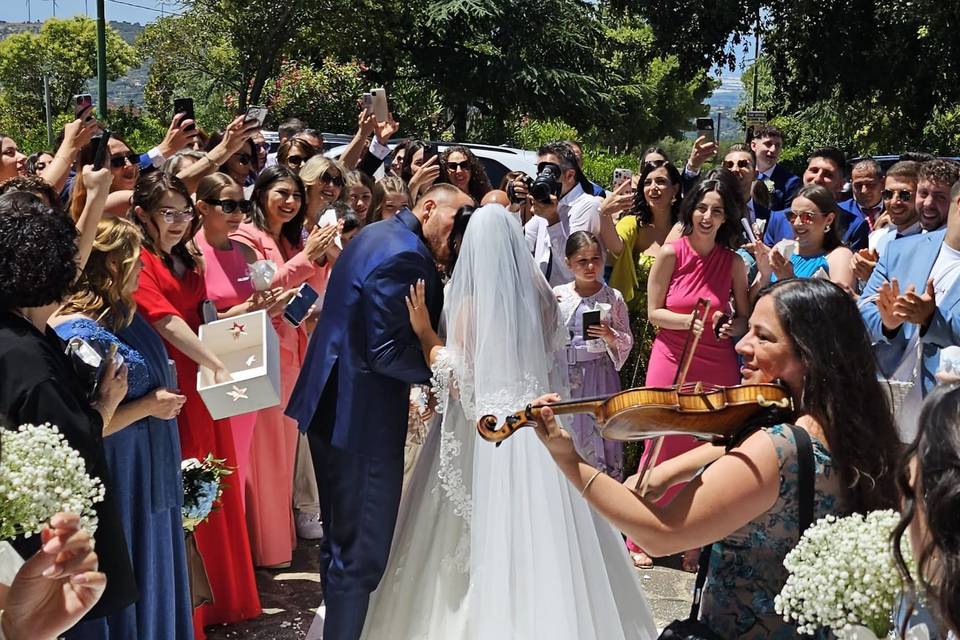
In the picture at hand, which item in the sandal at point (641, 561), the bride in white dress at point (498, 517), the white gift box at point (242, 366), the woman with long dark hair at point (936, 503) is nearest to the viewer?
the woman with long dark hair at point (936, 503)

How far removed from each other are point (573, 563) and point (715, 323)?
1894 millimetres

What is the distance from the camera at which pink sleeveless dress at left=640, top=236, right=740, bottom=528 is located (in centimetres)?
614

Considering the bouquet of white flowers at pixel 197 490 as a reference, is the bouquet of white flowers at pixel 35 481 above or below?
above

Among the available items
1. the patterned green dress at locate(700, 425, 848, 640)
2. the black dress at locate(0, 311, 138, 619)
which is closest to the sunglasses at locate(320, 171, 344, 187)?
the black dress at locate(0, 311, 138, 619)

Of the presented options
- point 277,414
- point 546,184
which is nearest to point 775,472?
point 277,414

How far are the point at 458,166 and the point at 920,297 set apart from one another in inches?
157

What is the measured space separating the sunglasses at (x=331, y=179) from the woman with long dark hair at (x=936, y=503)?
5.57m

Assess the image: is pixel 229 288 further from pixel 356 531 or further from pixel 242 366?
pixel 356 531

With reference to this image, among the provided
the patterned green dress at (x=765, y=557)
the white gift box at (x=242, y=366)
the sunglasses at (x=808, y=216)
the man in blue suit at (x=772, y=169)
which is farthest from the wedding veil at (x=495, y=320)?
the man in blue suit at (x=772, y=169)

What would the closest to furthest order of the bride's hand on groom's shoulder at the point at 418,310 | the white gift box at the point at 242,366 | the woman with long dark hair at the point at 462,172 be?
the bride's hand on groom's shoulder at the point at 418,310 < the white gift box at the point at 242,366 < the woman with long dark hair at the point at 462,172

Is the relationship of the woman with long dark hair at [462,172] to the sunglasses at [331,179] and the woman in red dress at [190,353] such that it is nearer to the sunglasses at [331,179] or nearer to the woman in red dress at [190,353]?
the sunglasses at [331,179]

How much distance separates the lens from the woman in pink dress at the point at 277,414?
605cm

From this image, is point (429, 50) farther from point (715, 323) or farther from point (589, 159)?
point (715, 323)

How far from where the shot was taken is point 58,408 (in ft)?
10.1
